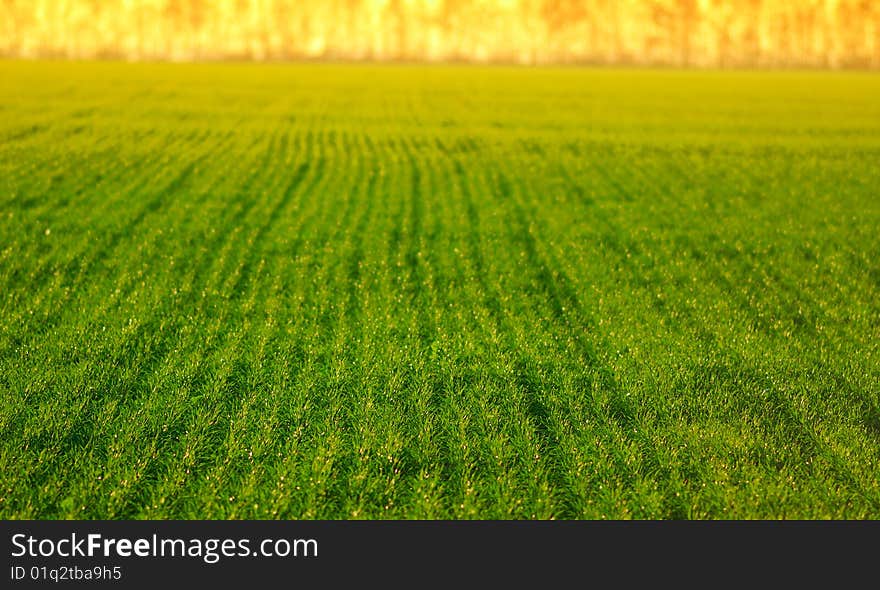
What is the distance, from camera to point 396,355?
30.5 ft

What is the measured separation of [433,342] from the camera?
9.81 meters

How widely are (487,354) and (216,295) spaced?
5.04 metres

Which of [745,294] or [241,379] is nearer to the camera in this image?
[241,379]

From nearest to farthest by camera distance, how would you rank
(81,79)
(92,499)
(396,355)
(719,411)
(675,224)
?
1. (92,499)
2. (719,411)
3. (396,355)
4. (675,224)
5. (81,79)

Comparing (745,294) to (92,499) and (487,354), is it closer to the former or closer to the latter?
(487,354)

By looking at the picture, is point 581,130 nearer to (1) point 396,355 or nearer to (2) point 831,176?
(2) point 831,176

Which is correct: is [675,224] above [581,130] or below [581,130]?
below

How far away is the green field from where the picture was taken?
647cm

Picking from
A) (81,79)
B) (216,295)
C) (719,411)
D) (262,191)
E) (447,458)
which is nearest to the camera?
(447,458)

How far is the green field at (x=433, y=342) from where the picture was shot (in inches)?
255

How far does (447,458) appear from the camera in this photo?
695 cm

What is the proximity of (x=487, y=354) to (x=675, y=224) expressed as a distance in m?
9.91

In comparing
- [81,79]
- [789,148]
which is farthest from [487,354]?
[81,79]

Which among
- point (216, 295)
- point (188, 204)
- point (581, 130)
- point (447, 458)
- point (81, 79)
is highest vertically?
point (81, 79)
